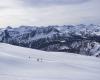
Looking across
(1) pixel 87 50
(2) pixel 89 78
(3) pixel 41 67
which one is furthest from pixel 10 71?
(1) pixel 87 50

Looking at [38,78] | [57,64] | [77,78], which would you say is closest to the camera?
[38,78]

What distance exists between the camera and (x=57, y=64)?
91.3 feet

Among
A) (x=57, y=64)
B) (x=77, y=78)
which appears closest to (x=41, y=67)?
(x=57, y=64)

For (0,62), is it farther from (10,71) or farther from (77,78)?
(77,78)

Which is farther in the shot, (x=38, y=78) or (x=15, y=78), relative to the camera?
(x=38, y=78)

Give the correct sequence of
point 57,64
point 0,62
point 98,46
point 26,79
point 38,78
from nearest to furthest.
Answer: point 26,79
point 38,78
point 0,62
point 57,64
point 98,46

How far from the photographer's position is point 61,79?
19.9 m

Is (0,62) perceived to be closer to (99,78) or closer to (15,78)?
(15,78)

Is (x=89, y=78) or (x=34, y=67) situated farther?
(x=34, y=67)

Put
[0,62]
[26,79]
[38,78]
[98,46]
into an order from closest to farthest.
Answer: [26,79]
[38,78]
[0,62]
[98,46]

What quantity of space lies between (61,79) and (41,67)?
578 cm

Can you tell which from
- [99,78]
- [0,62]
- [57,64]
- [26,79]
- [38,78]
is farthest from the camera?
[57,64]

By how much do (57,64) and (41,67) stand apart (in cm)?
284

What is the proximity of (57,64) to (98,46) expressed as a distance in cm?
13273
